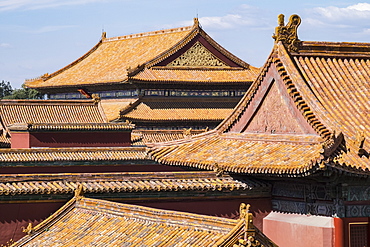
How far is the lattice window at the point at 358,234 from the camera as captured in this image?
19094 millimetres

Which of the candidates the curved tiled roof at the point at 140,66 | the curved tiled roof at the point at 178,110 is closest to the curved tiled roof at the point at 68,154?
the curved tiled roof at the point at 178,110

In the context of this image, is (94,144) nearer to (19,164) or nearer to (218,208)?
(19,164)

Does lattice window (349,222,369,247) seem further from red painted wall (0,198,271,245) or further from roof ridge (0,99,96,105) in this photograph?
roof ridge (0,99,96,105)

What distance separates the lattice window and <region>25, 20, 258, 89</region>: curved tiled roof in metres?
37.5

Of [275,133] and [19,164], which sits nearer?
[275,133]

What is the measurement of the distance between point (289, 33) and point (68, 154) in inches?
579

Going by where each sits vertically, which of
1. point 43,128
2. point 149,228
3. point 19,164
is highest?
point 43,128

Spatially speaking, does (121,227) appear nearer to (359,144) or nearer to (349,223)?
(349,223)

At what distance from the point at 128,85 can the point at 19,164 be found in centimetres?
2581

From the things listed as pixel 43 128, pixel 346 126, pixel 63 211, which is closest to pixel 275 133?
pixel 346 126

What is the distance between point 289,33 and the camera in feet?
72.7

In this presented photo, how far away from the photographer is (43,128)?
136 ft

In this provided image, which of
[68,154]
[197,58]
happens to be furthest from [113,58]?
[68,154]

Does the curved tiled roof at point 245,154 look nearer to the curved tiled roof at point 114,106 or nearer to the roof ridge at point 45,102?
the roof ridge at point 45,102
